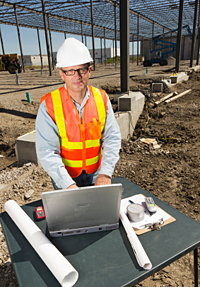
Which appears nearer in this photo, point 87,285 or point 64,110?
point 87,285

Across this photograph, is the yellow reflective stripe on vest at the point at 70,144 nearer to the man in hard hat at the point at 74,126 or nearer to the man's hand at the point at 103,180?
the man in hard hat at the point at 74,126

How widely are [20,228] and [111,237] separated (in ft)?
2.19

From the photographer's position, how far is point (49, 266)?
1313mm

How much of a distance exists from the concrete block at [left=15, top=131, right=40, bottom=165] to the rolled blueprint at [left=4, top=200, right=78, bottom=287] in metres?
2.88

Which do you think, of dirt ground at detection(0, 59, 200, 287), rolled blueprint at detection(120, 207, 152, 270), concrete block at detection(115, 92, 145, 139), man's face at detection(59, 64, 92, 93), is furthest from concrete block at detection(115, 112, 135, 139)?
rolled blueprint at detection(120, 207, 152, 270)

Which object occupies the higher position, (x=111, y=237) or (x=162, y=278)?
(x=111, y=237)

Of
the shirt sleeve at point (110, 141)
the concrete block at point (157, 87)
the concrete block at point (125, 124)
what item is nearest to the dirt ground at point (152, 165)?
the concrete block at point (125, 124)

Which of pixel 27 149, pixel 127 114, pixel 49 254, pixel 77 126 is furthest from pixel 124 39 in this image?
pixel 49 254

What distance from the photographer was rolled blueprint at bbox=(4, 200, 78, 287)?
4.11 ft

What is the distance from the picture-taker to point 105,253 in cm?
150

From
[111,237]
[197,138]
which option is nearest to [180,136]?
[197,138]

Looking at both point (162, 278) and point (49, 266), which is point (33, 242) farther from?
point (162, 278)

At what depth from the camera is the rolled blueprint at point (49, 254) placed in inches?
49.4

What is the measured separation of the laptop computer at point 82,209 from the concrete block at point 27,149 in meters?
3.04
